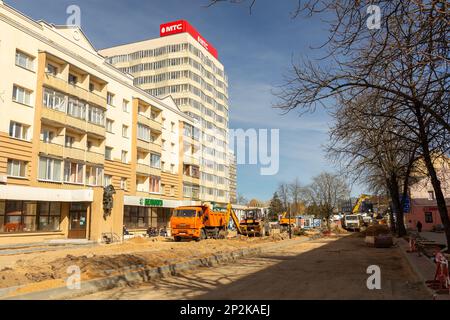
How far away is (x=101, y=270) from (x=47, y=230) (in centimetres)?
1965

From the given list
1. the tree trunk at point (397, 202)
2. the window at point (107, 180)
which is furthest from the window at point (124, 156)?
the tree trunk at point (397, 202)

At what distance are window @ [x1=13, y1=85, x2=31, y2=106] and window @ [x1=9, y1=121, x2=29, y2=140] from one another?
1618mm

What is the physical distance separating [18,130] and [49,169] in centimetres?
365

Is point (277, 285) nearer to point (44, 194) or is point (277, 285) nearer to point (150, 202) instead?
point (44, 194)

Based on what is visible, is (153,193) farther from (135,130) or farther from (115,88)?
(115,88)

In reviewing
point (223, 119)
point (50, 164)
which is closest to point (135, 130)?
point (50, 164)

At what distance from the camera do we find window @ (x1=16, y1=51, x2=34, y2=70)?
89.0 ft

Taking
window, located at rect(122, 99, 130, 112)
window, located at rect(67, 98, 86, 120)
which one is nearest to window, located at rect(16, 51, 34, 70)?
window, located at rect(67, 98, 86, 120)

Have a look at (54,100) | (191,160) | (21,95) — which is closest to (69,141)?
(54,100)

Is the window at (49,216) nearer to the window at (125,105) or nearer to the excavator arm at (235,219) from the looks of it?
the window at (125,105)

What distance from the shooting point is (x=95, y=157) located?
3419 centimetres

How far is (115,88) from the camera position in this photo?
39312 millimetres

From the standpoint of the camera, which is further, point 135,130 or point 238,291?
point 135,130
